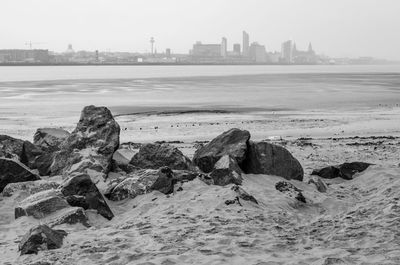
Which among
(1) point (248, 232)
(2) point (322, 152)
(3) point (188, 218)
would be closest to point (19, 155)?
(3) point (188, 218)

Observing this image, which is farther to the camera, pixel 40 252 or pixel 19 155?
pixel 19 155

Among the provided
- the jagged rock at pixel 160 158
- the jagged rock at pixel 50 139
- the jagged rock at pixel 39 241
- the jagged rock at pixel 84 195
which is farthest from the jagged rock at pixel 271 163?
the jagged rock at pixel 50 139

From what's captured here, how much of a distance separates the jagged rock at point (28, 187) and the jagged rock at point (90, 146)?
74 centimetres

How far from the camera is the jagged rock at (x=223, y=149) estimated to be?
402 inches

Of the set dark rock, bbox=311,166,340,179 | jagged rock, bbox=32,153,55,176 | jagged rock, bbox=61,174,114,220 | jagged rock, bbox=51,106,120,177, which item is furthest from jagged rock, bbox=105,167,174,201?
dark rock, bbox=311,166,340,179

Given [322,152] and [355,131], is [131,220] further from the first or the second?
[355,131]

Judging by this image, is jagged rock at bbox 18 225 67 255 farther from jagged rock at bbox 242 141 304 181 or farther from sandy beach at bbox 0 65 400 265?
jagged rock at bbox 242 141 304 181

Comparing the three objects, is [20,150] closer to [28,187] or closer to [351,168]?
[28,187]

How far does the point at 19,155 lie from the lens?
11500 millimetres

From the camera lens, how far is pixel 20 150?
38.0ft

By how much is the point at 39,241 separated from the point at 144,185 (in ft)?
8.78

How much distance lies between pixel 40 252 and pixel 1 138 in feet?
20.2

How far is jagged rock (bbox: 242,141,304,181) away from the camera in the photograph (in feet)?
32.8

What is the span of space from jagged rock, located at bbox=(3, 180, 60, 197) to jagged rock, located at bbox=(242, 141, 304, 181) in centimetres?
392
